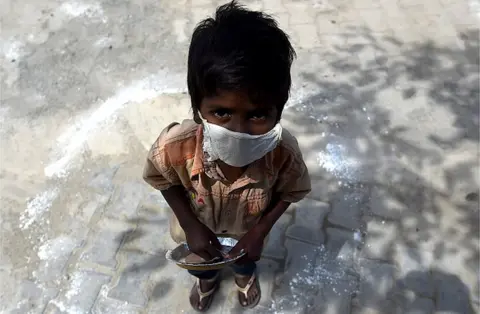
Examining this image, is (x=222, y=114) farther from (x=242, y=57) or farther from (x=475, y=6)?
(x=475, y=6)

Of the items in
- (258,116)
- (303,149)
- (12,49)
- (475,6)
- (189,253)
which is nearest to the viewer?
(258,116)

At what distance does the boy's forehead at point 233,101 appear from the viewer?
52.1 inches

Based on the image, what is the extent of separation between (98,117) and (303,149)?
1.47 metres

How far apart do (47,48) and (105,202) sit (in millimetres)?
1613

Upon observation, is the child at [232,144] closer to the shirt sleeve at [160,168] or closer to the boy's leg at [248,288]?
the shirt sleeve at [160,168]

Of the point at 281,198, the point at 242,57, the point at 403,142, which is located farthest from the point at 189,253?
the point at 403,142

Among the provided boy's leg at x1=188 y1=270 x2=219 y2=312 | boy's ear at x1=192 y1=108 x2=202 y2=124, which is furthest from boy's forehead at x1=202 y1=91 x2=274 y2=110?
boy's leg at x1=188 y1=270 x2=219 y2=312

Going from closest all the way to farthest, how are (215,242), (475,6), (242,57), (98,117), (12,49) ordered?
(242,57), (215,242), (98,117), (12,49), (475,6)

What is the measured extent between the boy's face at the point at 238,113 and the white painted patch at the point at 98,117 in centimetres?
198

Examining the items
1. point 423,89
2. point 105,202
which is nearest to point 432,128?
point 423,89

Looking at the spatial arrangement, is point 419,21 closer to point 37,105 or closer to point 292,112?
point 292,112

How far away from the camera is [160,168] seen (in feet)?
5.58

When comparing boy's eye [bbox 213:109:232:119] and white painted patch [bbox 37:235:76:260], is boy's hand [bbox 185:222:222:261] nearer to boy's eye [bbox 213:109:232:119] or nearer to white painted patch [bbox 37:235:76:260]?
boy's eye [bbox 213:109:232:119]

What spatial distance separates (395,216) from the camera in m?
2.96
